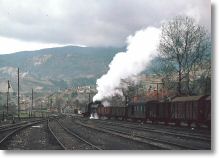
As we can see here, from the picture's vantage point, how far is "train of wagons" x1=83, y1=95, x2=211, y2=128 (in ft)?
67.1

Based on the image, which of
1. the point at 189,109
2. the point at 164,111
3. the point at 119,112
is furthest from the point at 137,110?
the point at 189,109

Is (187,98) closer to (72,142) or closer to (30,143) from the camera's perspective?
(72,142)

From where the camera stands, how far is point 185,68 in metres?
20.4

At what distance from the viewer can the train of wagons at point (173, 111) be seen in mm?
20438

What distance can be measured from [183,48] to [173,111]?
741cm

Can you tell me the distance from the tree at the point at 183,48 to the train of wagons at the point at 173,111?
1.00 m

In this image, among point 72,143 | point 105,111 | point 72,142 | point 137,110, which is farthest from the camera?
point 105,111

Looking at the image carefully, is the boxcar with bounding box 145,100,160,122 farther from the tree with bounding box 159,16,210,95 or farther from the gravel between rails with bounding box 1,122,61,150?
the gravel between rails with bounding box 1,122,61,150

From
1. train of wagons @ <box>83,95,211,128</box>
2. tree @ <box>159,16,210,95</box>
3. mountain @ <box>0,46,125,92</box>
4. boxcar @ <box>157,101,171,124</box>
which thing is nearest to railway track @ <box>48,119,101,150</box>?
mountain @ <box>0,46,125,92</box>

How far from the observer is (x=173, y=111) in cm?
2467

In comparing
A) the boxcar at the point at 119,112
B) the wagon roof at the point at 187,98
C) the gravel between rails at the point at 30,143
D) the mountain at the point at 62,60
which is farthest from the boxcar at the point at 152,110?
the gravel between rails at the point at 30,143

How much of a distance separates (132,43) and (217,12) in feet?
9.68

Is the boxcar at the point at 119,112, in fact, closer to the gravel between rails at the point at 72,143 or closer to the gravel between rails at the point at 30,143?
the gravel between rails at the point at 72,143

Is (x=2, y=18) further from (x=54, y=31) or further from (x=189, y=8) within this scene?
(x=189, y=8)
